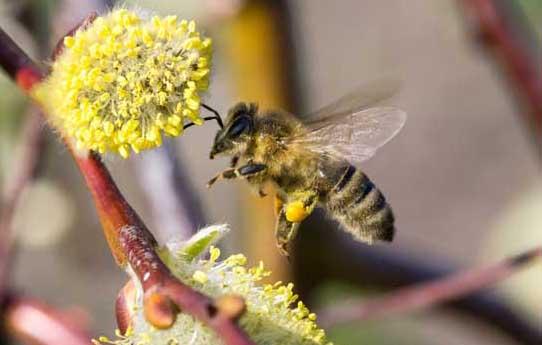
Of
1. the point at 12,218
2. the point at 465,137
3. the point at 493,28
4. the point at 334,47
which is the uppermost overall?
the point at 334,47

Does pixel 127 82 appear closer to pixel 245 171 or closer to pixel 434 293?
pixel 245 171

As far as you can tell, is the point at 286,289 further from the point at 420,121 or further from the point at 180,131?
the point at 420,121

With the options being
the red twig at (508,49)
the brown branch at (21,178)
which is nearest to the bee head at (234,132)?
the brown branch at (21,178)

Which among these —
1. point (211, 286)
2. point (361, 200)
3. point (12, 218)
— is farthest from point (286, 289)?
point (12, 218)

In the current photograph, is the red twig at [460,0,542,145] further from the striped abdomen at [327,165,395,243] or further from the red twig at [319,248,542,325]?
the striped abdomen at [327,165,395,243]

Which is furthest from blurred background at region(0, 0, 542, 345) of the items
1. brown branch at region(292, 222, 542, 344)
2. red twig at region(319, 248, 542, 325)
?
red twig at region(319, 248, 542, 325)

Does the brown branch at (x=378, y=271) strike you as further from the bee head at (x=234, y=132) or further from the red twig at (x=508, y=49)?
the bee head at (x=234, y=132)

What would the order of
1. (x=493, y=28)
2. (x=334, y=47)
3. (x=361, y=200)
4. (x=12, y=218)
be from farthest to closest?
(x=334, y=47) < (x=493, y=28) < (x=12, y=218) < (x=361, y=200)

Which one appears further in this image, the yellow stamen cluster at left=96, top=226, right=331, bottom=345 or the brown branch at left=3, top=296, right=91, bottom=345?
the brown branch at left=3, top=296, right=91, bottom=345
